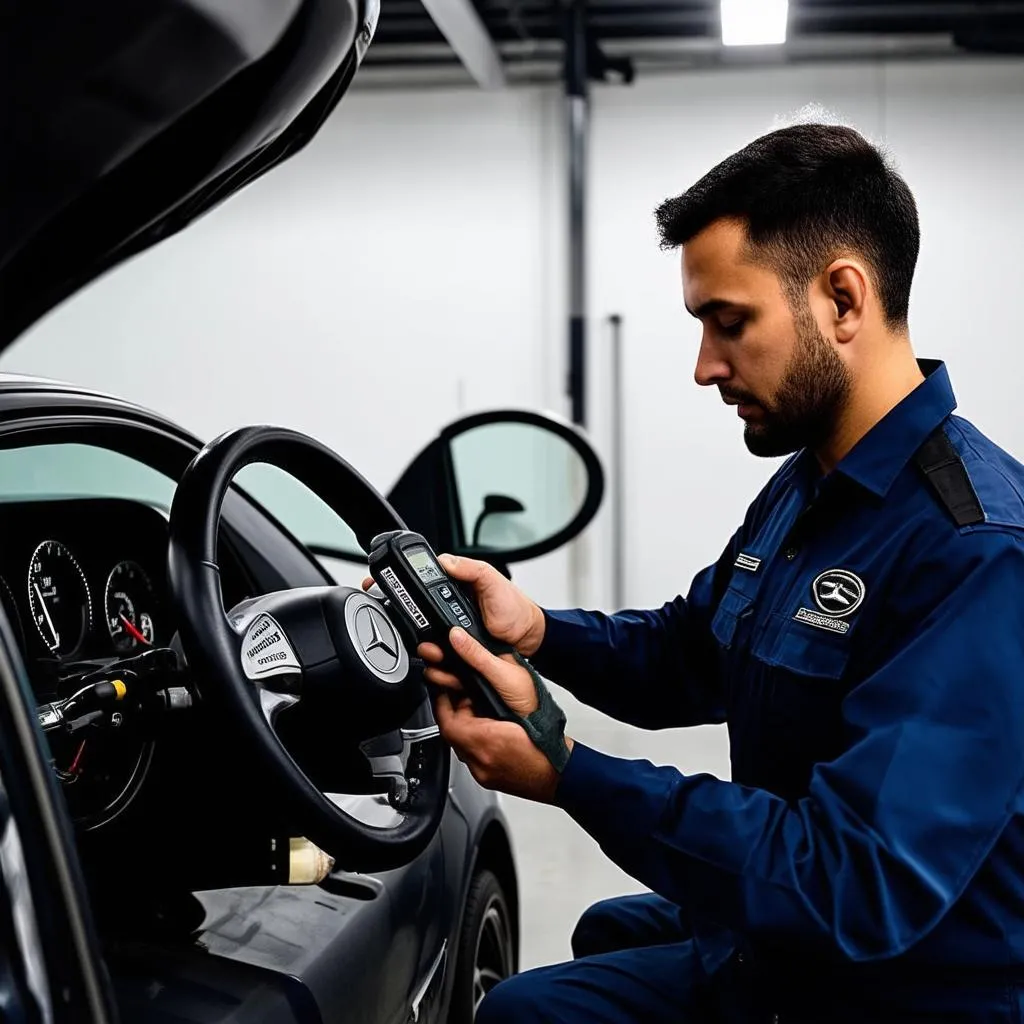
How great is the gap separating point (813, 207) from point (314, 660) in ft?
2.31

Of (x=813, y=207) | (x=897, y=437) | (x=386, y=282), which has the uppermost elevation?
(x=386, y=282)

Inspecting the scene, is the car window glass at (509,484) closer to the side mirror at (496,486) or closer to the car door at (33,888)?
the side mirror at (496,486)

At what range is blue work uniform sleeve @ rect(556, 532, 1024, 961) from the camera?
1.02 metres

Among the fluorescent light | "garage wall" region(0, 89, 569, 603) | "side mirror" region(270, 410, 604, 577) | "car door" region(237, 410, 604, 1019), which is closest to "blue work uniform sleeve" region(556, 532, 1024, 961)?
"car door" region(237, 410, 604, 1019)

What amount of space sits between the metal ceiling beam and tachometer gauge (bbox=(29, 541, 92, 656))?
3943 mm

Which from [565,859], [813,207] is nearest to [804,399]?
[813,207]

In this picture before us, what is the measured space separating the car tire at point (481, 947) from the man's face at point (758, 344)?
875 millimetres

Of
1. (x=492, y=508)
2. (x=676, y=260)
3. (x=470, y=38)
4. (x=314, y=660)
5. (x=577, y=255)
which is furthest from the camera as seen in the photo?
(x=577, y=255)

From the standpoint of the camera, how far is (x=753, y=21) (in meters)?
4.92

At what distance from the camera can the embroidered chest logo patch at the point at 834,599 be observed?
121cm

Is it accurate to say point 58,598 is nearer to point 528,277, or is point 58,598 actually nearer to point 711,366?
point 711,366

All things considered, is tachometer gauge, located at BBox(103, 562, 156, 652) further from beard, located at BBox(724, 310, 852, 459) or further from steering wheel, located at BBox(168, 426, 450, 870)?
beard, located at BBox(724, 310, 852, 459)

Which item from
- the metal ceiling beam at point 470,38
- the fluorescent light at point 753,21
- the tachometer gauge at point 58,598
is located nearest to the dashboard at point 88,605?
the tachometer gauge at point 58,598

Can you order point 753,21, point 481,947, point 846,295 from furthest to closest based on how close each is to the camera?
1. point 753,21
2. point 481,947
3. point 846,295
